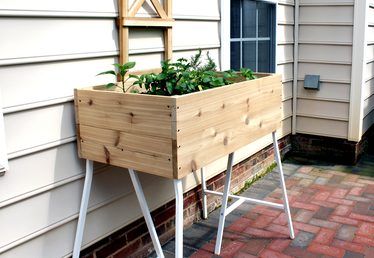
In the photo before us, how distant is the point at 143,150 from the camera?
82.7 inches

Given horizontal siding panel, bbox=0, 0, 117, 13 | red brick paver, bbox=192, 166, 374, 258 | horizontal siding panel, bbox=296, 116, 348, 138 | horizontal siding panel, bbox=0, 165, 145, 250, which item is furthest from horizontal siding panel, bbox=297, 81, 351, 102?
horizontal siding panel, bbox=0, 0, 117, 13

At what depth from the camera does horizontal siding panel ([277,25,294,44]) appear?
462cm

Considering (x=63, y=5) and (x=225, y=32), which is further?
(x=225, y=32)

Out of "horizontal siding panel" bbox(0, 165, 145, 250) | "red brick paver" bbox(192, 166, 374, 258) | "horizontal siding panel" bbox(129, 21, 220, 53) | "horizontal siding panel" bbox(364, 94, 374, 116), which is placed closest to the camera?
"horizontal siding panel" bbox(0, 165, 145, 250)

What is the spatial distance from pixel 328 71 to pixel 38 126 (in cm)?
359

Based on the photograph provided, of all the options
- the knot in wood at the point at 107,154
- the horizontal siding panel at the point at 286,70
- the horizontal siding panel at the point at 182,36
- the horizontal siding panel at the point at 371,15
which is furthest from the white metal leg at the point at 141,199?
the horizontal siding panel at the point at 371,15

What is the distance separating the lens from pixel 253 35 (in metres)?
4.33

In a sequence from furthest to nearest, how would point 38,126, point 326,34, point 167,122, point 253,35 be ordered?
point 326,34 < point 253,35 < point 38,126 < point 167,122

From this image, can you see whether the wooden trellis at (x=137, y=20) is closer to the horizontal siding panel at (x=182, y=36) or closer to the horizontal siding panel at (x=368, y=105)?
the horizontal siding panel at (x=182, y=36)

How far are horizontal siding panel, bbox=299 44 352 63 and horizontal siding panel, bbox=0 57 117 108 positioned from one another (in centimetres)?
304

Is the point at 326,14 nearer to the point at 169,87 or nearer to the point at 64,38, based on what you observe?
the point at 169,87

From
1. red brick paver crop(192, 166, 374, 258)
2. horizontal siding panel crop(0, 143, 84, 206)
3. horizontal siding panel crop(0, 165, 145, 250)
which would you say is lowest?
red brick paver crop(192, 166, 374, 258)

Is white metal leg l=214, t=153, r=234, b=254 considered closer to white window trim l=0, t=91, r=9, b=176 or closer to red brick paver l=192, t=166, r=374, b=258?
red brick paver l=192, t=166, r=374, b=258

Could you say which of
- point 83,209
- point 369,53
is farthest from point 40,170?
point 369,53
